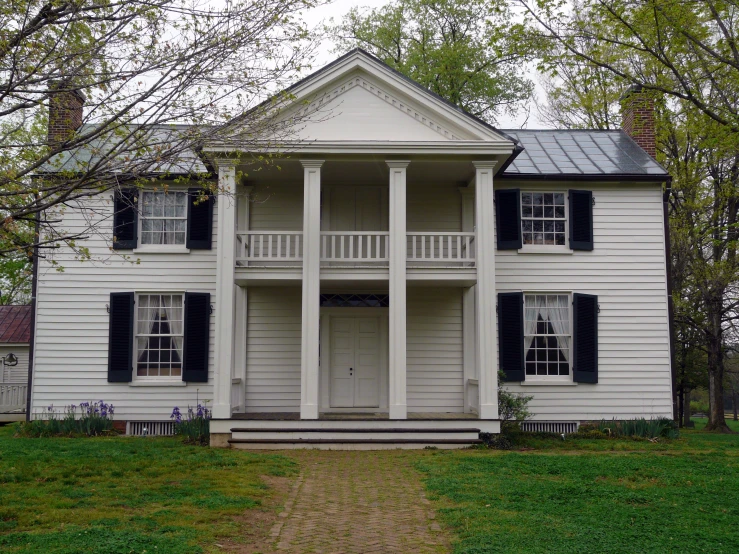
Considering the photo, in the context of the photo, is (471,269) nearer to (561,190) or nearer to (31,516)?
(561,190)

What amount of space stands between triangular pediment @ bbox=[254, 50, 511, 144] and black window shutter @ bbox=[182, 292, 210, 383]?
452 cm

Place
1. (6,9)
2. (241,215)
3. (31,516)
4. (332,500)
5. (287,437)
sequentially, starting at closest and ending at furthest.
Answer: (31,516) → (6,9) → (332,500) → (287,437) → (241,215)

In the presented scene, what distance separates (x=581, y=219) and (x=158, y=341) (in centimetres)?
995

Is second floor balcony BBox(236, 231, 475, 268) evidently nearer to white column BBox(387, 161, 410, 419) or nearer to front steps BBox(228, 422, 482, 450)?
white column BBox(387, 161, 410, 419)

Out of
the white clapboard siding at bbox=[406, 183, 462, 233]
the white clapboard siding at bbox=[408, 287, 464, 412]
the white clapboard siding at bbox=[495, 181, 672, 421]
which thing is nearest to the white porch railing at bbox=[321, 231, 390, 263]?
the white clapboard siding at bbox=[406, 183, 462, 233]

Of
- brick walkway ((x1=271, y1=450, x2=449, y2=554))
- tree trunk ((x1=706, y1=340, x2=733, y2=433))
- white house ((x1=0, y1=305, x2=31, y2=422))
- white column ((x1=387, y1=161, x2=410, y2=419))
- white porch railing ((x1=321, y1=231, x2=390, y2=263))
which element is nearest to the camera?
brick walkway ((x1=271, y1=450, x2=449, y2=554))

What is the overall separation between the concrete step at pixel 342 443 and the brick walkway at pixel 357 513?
1.79 meters

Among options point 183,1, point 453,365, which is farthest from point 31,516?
point 453,365

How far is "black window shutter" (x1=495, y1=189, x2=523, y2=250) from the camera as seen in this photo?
17109 millimetres

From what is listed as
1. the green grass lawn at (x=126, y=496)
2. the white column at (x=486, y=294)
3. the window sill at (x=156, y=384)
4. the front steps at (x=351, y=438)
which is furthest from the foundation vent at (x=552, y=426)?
the window sill at (x=156, y=384)

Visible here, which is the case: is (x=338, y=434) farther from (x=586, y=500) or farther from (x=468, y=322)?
(x=586, y=500)

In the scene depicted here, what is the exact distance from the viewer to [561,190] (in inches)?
683

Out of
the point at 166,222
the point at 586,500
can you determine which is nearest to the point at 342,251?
the point at 166,222

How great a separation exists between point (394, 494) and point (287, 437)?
5013 millimetres
